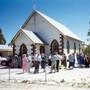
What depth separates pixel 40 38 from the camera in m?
38.1

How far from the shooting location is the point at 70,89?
1430 cm

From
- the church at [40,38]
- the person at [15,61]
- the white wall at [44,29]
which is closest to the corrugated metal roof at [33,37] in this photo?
the church at [40,38]

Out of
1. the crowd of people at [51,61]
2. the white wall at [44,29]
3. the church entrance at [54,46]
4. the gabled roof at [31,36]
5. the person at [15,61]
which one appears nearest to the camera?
the crowd of people at [51,61]

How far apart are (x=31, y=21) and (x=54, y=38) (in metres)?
5.21

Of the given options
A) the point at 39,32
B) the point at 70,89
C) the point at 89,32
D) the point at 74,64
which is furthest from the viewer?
the point at 89,32

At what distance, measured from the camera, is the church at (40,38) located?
36.0m

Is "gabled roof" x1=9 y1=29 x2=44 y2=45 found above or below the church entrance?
above

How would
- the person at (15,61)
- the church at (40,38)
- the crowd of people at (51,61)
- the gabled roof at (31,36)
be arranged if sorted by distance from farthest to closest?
the church at (40,38), the gabled roof at (31,36), the person at (15,61), the crowd of people at (51,61)

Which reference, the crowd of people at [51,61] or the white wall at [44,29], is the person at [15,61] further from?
the white wall at [44,29]

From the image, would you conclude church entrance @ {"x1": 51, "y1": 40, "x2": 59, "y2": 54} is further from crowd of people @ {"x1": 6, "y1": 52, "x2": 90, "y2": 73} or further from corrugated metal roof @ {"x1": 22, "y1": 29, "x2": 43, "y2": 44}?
crowd of people @ {"x1": 6, "y1": 52, "x2": 90, "y2": 73}

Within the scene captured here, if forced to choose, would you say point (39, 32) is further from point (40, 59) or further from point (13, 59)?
point (40, 59)

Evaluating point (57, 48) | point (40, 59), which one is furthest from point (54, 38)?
point (40, 59)

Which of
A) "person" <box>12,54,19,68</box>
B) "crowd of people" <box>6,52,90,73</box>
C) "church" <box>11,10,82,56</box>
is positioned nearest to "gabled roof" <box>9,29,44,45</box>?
"church" <box>11,10,82,56</box>

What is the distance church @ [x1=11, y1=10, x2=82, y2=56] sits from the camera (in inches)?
1419
